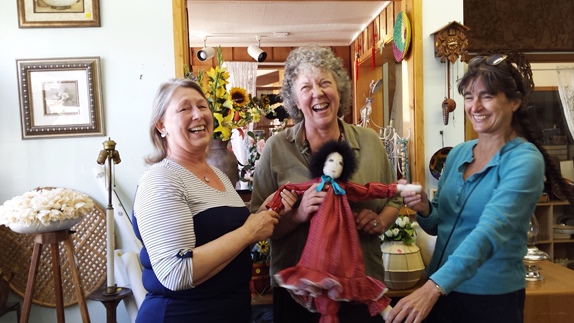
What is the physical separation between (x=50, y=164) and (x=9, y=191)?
8.7 inches

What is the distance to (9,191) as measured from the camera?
2.02 metres

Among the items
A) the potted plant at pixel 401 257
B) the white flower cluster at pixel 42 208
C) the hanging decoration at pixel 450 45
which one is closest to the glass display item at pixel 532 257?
the potted plant at pixel 401 257

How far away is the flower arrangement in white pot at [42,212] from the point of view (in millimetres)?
1546

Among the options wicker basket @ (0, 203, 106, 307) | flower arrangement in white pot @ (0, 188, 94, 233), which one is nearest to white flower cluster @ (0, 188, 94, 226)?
flower arrangement in white pot @ (0, 188, 94, 233)

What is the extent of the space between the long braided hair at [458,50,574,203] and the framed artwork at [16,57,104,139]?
1.60m

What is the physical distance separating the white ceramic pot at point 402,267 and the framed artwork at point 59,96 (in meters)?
1.45

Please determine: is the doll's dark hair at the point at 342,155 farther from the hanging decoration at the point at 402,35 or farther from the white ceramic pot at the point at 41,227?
the hanging decoration at the point at 402,35

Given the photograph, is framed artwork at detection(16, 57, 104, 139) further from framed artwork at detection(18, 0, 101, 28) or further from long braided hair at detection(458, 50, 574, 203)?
long braided hair at detection(458, 50, 574, 203)

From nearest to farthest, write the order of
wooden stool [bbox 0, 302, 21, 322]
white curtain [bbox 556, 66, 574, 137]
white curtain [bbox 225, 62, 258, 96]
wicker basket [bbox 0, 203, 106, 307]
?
wooden stool [bbox 0, 302, 21, 322]
wicker basket [bbox 0, 203, 106, 307]
white curtain [bbox 556, 66, 574, 137]
white curtain [bbox 225, 62, 258, 96]

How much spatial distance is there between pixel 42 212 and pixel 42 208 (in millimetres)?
21

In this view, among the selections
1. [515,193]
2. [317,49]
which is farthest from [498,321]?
[317,49]

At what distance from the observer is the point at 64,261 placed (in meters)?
1.99

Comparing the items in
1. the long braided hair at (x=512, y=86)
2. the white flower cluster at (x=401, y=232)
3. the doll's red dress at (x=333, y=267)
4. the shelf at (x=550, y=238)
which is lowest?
the shelf at (x=550, y=238)

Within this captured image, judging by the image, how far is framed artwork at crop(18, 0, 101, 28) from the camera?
77.7 inches
